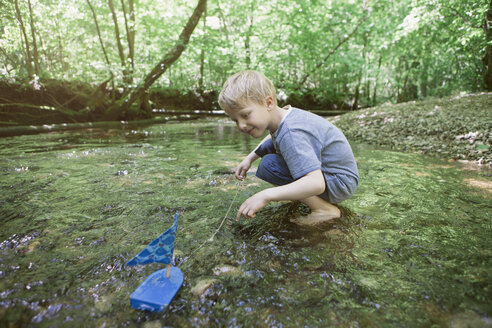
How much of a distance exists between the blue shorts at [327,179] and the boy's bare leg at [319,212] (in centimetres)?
6

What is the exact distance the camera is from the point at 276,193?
162cm

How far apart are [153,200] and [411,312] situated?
2014 mm

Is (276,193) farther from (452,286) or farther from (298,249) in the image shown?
(452,286)

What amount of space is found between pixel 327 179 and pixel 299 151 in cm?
45

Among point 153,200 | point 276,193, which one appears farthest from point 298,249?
point 153,200

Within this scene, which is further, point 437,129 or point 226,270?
point 437,129

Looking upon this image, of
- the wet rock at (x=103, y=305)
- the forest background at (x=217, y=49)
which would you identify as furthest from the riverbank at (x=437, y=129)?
the wet rock at (x=103, y=305)

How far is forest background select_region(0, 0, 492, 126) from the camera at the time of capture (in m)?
9.45

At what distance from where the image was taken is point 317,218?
203 centimetres

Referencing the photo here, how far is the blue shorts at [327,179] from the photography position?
1953mm

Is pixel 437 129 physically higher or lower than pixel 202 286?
higher

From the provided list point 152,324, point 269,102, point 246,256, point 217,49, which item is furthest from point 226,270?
point 217,49

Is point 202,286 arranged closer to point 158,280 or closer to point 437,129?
point 158,280

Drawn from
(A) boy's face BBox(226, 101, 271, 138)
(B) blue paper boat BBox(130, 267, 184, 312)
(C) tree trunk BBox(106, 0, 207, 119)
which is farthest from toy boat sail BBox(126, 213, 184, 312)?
(C) tree trunk BBox(106, 0, 207, 119)
